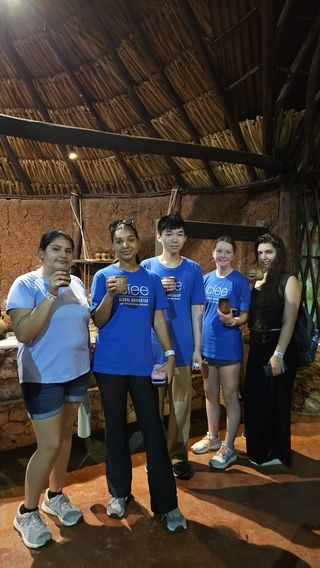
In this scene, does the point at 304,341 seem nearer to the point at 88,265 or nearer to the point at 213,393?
the point at 213,393

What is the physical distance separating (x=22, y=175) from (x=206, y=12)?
3.54m

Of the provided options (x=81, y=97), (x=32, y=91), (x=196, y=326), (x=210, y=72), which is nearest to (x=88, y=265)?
(x=81, y=97)

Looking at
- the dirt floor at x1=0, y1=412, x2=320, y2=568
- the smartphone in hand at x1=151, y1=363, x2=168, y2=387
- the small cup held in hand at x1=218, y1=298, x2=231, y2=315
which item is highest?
the small cup held in hand at x1=218, y1=298, x2=231, y2=315

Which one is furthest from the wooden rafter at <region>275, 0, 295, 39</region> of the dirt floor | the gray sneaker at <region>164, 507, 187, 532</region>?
the gray sneaker at <region>164, 507, 187, 532</region>

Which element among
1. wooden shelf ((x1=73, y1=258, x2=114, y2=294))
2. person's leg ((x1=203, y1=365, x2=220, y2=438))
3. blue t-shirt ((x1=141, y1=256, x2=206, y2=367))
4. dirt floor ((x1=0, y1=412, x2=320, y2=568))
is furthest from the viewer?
wooden shelf ((x1=73, y1=258, x2=114, y2=294))

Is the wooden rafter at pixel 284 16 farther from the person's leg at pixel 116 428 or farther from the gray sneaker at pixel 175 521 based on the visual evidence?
the gray sneaker at pixel 175 521

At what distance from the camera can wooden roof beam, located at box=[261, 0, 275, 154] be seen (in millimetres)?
2967

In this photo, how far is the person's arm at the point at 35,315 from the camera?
176cm

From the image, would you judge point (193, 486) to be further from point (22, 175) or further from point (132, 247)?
point (22, 175)

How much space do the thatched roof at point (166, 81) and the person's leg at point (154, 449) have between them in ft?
6.62

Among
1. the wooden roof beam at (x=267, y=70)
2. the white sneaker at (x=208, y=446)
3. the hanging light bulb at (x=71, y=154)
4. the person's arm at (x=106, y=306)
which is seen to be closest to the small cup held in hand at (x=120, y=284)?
the person's arm at (x=106, y=306)

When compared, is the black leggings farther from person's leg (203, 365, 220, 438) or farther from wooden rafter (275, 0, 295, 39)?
wooden rafter (275, 0, 295, 39)

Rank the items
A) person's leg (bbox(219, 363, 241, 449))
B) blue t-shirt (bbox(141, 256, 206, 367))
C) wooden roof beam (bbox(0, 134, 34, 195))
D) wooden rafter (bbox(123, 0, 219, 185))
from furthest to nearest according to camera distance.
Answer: wooden roof beam (bbox(0, 134, 34, 195))
wooden rafter (bbox(123, 0, 219, 185))
person's leg (bbox(219, 363, 241, 449))
blue t-shirt (bbox(141, 256, 206, 367))

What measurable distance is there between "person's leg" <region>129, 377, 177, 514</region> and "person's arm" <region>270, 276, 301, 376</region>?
3.11 ft
